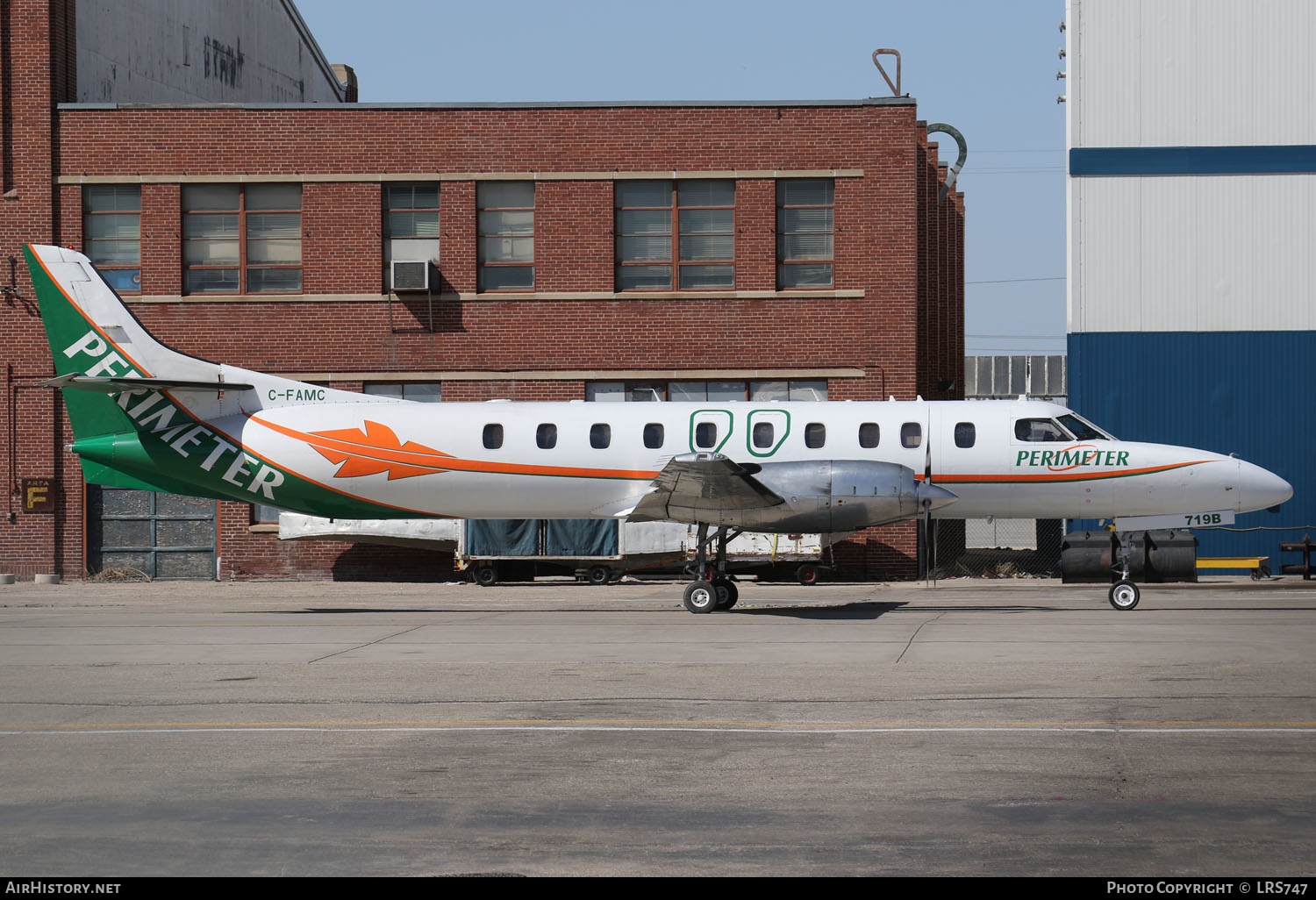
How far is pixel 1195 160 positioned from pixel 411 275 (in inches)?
739

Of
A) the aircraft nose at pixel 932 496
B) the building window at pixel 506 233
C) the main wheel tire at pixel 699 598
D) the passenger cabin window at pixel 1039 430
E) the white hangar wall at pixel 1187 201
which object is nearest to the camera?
the aircraft nose at pixel 932 496

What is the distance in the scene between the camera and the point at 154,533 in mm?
34750

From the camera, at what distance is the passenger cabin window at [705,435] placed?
75.9ft

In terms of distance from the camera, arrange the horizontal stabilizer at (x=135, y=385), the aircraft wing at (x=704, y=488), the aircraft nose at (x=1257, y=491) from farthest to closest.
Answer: the horizontal stabilizer at (x=135, y=385) < the aircraft nose at (x=1257, y=491) < the aircraft wing at (x=704, y=488)

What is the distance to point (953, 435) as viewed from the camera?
74.8ft

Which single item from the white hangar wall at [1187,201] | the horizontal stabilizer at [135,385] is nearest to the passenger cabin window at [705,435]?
the horizontal stabilizer at [135,385]

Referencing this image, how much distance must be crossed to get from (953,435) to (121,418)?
13.6 metres

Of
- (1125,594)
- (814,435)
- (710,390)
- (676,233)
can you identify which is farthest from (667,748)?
(676,233)

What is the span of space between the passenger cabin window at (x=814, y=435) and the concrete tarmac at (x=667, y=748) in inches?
130

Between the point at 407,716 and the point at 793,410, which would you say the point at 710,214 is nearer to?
the point at 793,410

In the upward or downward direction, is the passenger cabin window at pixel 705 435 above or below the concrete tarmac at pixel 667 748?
above

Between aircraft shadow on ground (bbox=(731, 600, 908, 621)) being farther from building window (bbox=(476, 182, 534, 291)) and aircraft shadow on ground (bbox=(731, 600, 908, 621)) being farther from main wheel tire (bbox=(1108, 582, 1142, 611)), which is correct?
building window (bbox=(476, 182, 534, 291))

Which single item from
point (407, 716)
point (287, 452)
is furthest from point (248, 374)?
point (407, 716)

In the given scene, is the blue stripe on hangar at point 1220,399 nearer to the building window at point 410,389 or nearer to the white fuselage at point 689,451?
the white fuselage at point 689,451
